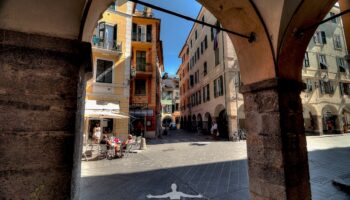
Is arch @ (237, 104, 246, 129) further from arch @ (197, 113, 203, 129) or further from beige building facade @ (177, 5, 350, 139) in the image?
arch @ (197, 113, 203, 129)

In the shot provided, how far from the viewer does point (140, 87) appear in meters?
19.1

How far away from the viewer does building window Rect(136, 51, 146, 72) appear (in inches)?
747

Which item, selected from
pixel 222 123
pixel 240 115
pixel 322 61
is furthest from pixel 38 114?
pixel 322 61

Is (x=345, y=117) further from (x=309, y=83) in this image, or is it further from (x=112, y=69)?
(x=112, y=69)

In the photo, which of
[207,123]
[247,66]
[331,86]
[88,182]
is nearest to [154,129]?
[207,123]

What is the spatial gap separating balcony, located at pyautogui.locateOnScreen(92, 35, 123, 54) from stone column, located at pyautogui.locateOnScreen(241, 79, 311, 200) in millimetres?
13766

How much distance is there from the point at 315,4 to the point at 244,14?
851 millimetres

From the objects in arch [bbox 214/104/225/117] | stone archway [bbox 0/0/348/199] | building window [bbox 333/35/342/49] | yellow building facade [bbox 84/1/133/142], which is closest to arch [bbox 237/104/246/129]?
arch [bbox 214/104/225/117]

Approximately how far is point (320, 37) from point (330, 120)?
900 cm

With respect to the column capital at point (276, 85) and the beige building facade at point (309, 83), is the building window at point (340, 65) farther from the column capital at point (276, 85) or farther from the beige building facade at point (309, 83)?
the column capital at point (276, 85)

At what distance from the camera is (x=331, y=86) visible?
1959cm

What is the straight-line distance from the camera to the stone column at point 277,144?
2355 mm

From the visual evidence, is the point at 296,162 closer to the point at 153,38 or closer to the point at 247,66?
the point at 247,66

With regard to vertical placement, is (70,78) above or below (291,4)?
below
